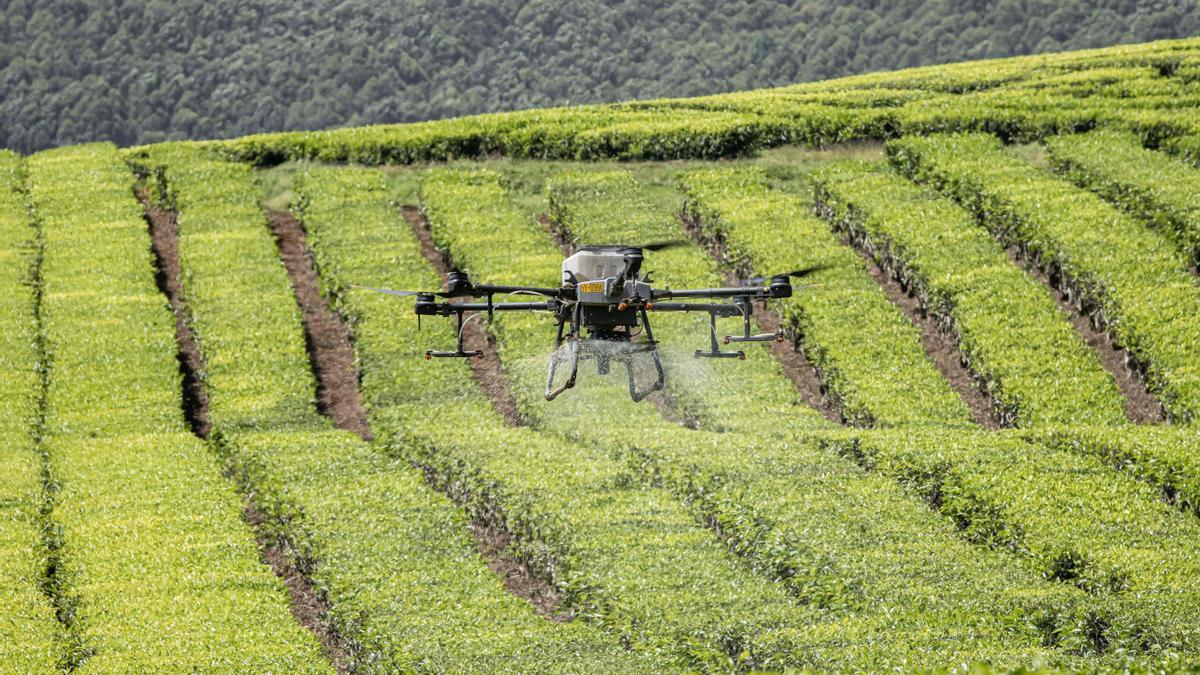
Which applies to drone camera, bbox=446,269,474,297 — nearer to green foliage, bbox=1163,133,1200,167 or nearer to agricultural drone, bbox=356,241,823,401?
agricultural drone, bbox=356,241,823,401

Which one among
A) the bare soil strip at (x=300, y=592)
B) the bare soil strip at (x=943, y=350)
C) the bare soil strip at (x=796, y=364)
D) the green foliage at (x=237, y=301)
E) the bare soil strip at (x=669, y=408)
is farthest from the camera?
the green foliage at (x=237, y=301)

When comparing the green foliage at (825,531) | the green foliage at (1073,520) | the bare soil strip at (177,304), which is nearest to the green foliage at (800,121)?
the bare soil strip at (177,304)

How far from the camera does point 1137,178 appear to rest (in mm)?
56375

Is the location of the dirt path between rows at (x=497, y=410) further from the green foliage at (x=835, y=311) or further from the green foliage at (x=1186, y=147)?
the green foliage at (x=1186, y=147)

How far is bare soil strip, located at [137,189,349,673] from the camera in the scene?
1487 inches

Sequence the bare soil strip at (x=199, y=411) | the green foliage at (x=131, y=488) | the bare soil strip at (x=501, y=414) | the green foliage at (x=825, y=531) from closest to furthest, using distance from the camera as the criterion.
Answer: the green foliage at (x=825, y=531) < the green foliage at (x=131, y=488) < the bare soil strip at (x=199, y=411) < the bare soil strip at (x=501, y=414)

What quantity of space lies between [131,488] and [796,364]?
67.3 feet

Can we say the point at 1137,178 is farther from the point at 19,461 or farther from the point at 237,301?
the point at 19,461

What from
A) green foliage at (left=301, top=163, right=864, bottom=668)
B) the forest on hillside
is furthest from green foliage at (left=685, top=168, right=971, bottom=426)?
the forest on hillside

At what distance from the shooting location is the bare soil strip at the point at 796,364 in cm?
4825

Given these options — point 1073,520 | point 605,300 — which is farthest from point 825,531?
point 605,300

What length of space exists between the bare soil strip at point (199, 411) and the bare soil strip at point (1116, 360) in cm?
2342

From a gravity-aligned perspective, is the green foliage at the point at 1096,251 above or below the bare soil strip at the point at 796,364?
above

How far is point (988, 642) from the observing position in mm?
30984
